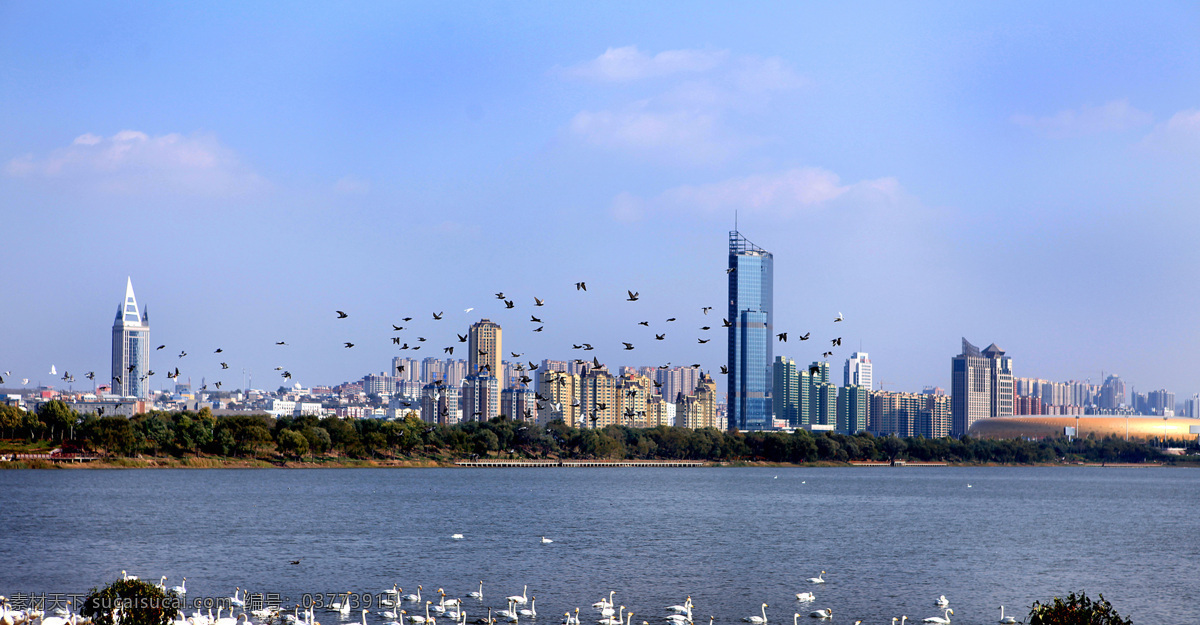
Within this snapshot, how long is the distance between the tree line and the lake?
15.6m

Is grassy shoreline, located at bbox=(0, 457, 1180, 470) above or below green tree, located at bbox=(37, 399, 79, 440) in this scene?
below

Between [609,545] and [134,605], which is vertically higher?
[134,605]

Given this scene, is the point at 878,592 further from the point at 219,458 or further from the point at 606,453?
the point at 606,453

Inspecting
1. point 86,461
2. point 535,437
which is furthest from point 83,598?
point 535,437

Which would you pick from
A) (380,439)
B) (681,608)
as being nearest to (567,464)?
(380,439)

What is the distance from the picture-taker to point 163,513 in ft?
226

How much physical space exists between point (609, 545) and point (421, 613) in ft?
72.5

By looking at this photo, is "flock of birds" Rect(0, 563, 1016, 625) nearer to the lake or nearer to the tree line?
the lake

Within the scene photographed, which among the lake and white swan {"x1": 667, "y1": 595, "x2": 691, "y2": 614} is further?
the lake

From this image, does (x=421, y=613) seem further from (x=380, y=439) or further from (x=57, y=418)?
(x=380, y=439)

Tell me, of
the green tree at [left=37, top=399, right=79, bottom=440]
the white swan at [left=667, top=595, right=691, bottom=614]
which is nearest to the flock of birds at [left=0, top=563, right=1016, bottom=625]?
the white swan at [left=667, top=595, right=691, bottom=614]

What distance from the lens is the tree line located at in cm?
12206

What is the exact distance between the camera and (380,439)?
13975 centimetres

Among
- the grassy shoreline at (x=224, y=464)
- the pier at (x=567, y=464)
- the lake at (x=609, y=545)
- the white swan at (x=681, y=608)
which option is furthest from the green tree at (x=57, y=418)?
the white swan at (x=681, y=608)
